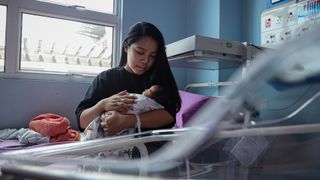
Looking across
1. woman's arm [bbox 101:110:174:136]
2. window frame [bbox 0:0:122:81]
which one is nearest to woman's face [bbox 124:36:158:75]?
woman's arm [bbox 101:110:174:136]

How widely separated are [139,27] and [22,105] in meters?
1.15

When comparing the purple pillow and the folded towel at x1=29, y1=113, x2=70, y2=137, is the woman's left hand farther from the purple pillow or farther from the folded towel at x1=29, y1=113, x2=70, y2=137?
the folded towel at x1=29, y1=113, x2=70, y2=137

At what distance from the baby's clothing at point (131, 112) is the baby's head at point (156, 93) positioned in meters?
0.03

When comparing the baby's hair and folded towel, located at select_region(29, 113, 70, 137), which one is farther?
folded towel, located at select_region(29, 113, 70, 137)

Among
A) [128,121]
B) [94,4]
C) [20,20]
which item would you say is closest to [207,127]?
[128,121]

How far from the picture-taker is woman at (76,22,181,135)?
0.84 metres

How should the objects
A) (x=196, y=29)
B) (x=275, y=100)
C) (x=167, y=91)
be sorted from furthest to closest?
(x=196, y=29), (x=167, y=91), (x=275, y=100)

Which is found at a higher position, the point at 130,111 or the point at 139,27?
the point at 139,27

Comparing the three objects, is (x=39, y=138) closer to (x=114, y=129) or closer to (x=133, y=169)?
(x=114, y=129)

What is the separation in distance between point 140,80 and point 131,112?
0.68ft

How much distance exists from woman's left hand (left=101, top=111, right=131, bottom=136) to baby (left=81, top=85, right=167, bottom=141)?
13mm

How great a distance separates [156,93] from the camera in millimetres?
892

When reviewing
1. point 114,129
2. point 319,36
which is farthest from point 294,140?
point 319,36

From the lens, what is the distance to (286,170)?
97 cm
